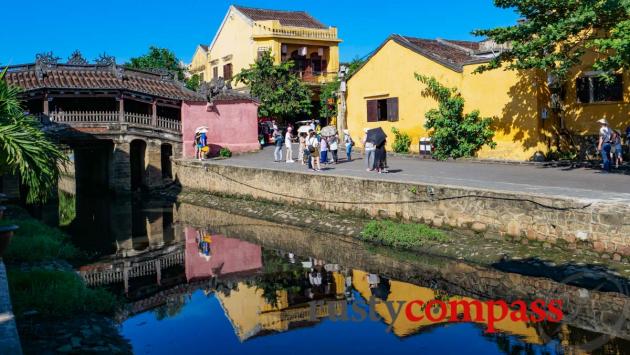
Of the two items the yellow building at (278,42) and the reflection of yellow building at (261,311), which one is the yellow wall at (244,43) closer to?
the yellow building at (278,42)

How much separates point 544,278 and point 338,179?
25.2ft

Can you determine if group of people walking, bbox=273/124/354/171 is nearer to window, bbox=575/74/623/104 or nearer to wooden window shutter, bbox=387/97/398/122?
wooden window shutter, bbox=387/97/398/122

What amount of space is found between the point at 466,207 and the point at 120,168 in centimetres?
1865

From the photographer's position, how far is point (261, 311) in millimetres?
10586

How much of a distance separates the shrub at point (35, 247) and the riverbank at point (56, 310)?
0.08 feet

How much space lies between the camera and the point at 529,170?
749 inches

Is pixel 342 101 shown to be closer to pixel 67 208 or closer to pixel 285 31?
pixel 285 31

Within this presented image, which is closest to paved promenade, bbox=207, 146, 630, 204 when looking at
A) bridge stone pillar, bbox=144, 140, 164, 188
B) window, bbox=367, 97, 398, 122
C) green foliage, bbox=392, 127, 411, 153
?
green foliage, bbox=392, 127, 411, 153

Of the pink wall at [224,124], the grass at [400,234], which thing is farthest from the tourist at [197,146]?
the grass at [400,234]

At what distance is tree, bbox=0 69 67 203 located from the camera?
9539mm

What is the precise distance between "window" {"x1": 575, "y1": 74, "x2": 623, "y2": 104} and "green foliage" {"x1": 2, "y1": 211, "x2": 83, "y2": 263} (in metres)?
16.5

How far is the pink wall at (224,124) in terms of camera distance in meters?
28.7

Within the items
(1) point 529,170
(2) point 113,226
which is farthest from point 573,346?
(2) point 113,226

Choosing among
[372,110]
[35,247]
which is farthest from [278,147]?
[35,247]
